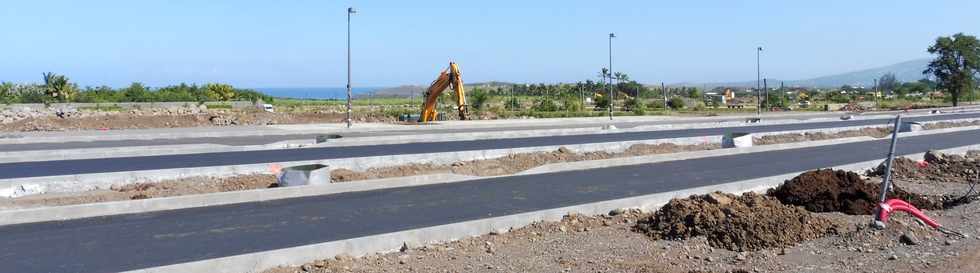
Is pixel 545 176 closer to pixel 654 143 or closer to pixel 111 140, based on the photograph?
pixel 654 143

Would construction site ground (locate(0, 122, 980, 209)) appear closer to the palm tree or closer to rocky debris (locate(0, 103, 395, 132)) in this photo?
rocky debris (locate(0, 103, 395, 132))

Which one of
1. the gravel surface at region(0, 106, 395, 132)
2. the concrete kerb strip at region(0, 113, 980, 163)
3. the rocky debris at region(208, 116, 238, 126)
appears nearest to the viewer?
the concrete kerb strip at region(0, 113, 980, 163)

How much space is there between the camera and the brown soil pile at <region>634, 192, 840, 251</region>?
902cm

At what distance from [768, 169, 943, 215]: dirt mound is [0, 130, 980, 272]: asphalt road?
2039 mm

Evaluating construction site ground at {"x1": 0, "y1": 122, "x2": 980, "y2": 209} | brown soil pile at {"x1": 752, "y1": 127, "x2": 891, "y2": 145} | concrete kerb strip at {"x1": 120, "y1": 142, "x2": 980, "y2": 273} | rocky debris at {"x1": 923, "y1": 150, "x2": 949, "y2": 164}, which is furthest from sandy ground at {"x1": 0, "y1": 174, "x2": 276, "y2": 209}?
brown soil pile at {"x1": 752, "y1": 127, "x2": 891, "y2": 145}

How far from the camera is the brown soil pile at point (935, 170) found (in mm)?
15695

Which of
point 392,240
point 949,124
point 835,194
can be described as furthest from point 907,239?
point 949,124

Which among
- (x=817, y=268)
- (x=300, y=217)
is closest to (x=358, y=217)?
(x=300, y=217)

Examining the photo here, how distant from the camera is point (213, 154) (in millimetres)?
17922

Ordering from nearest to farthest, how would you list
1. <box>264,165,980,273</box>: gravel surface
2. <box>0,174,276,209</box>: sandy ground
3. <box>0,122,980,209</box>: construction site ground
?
<box>264,165,980,273</box>: gravel surface
<box>0,174,276,209</box>: sandy ground
<box>0,122,980,209</box>: construction site ground

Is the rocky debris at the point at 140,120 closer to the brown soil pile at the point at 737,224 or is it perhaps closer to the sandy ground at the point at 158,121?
the sandy ground at the point at 158,121

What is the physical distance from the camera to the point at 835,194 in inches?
461

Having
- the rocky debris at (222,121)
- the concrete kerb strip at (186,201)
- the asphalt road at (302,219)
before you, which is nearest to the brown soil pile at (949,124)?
the asphalt road at (302,219)

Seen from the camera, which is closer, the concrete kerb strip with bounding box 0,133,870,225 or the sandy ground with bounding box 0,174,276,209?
the concrete kerb strip with bounding box 0,133,870,225
